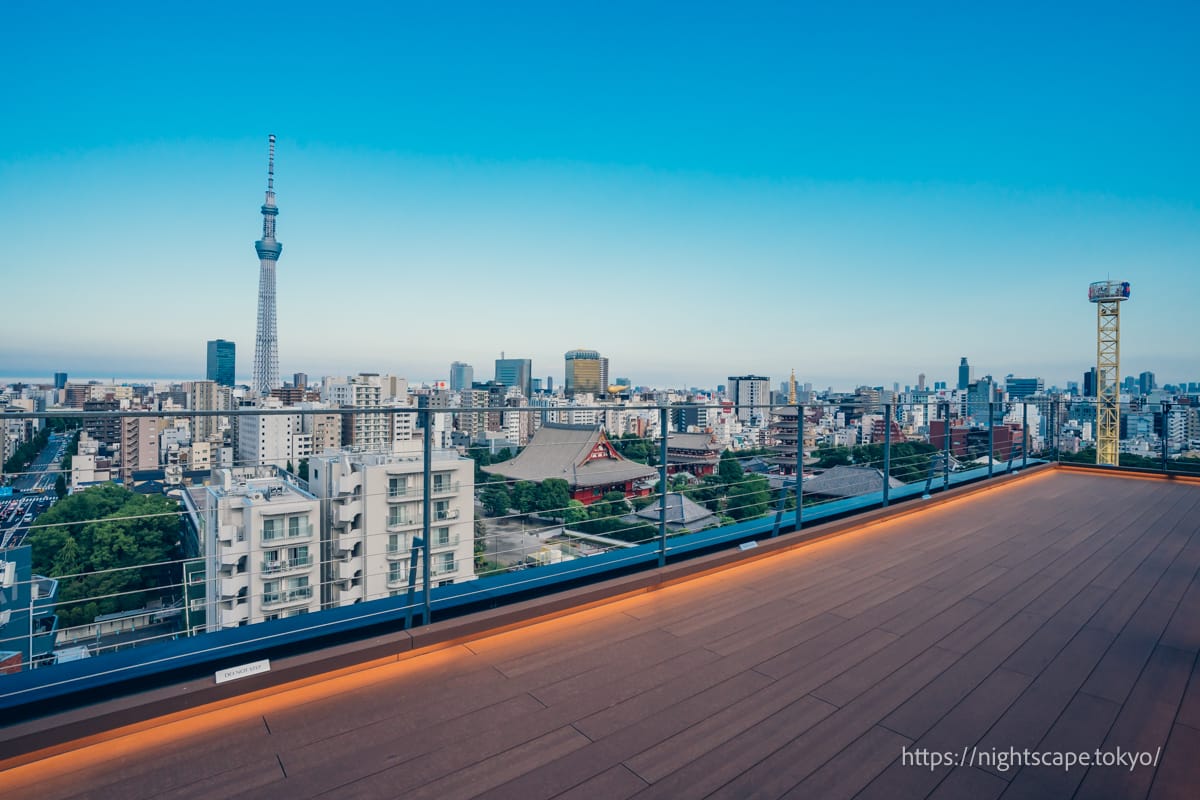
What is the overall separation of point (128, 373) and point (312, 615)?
1515 inches

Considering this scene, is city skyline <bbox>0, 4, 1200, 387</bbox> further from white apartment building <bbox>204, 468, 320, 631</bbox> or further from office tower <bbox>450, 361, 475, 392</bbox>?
office tower <bbox>450, 361, 475, 392</bbox>

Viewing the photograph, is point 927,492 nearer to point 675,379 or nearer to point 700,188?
point 700,188

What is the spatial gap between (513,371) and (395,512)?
52.9m

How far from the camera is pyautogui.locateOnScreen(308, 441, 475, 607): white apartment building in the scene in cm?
231

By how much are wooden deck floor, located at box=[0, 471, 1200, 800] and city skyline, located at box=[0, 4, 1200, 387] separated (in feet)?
30.9

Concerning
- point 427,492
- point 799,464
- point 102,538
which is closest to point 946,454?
point 799,464

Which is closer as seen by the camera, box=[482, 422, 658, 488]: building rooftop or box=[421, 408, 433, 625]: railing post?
box=[421, 408, 433, 625]: railing post

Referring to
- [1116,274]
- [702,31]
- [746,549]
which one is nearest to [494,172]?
[702,31]

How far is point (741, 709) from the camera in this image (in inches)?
57.0

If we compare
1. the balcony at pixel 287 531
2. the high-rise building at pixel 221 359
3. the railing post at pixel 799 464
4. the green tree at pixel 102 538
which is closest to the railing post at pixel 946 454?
the railing post at pixel 799 464

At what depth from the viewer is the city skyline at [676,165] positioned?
9.41 m

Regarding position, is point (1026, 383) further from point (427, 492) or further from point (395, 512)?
point (427, 492)

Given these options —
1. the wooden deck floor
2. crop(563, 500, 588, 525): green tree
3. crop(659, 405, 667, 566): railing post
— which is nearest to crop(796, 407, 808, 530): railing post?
the wooden deck floor

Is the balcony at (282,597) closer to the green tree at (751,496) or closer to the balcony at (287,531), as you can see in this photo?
the balcony at (287,531)
